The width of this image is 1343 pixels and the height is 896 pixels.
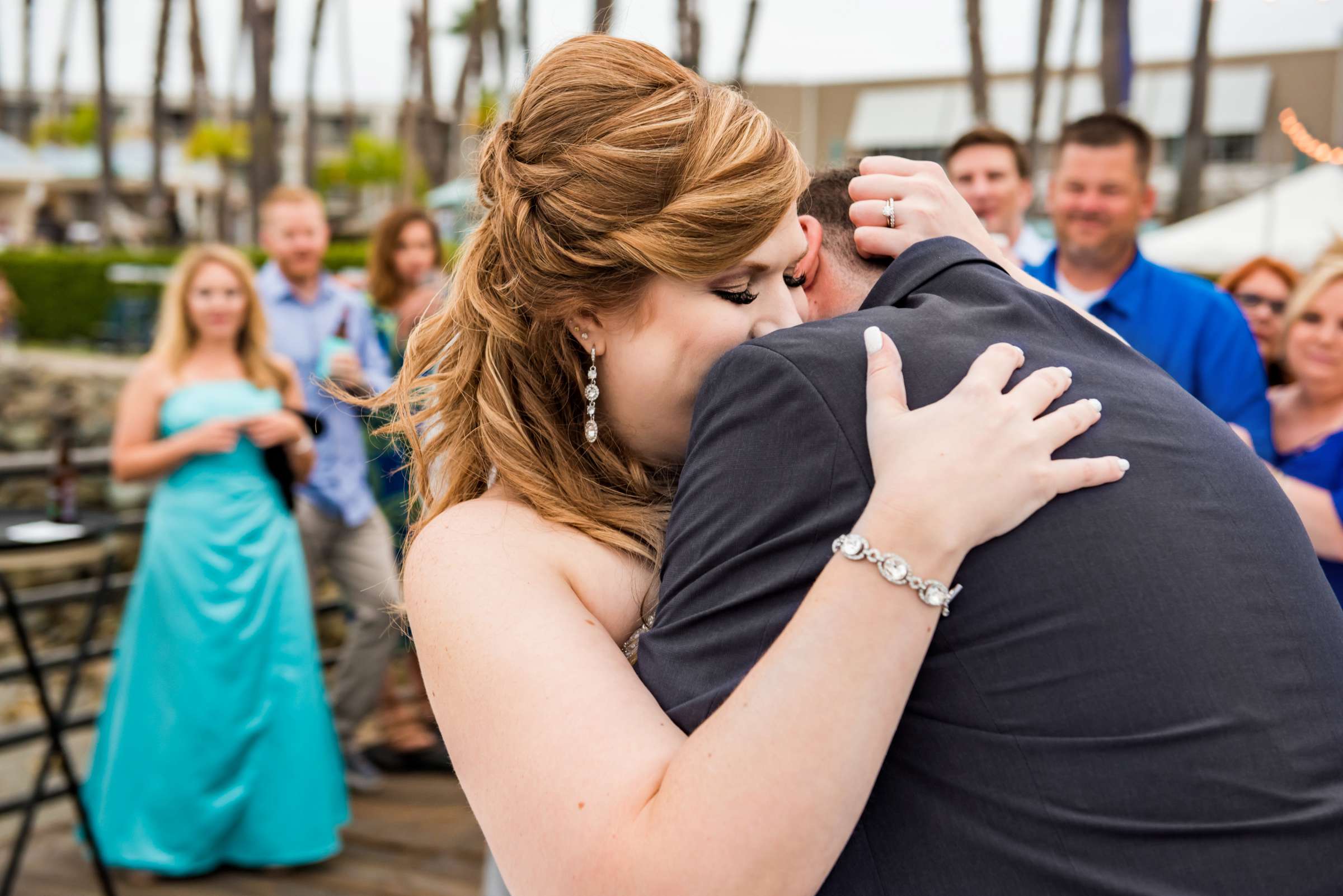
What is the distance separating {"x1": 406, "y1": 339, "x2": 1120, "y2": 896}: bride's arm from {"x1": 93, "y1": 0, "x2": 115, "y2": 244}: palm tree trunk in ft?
89.4

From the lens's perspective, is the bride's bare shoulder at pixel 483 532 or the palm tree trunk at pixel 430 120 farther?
the palm tree trunk at pixel 430 120

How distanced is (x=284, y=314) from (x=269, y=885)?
265 centimetres

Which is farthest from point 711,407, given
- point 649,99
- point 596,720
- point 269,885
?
point 269,885

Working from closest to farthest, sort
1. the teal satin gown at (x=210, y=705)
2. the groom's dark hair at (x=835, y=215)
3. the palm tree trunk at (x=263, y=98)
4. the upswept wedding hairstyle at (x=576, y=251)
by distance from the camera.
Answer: the upswept wedding hairstyle at (x=576, y=251), the groom's dark hair at (x=835, y=215), the teal satin gown at (x=210, y=705), the palm tree trunk at (x=263, y=98)

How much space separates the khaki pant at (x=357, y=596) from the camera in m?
5.31

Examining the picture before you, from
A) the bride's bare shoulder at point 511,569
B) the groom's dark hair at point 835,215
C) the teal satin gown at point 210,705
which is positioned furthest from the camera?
the teal satin gown at point 210,705

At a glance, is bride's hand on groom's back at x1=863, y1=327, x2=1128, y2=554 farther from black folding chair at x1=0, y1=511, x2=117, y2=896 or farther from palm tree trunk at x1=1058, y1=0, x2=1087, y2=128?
palm tree trunk at x1=1058, y1=0, x2=1087, y2=128

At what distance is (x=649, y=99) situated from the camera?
1.43m

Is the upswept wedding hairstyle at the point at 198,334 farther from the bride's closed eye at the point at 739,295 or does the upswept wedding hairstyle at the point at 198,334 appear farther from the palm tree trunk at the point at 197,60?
the palm tree trunk at the point at 197,60

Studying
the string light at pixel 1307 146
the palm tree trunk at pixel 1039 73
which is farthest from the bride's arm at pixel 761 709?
the palm tree trunk at pixel 1039 73

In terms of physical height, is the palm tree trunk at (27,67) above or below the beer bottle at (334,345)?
above

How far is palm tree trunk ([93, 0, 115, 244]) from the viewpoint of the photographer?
83.7 ft

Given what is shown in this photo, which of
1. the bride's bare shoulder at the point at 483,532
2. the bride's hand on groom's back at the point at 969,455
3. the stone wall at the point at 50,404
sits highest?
the bride's hand on groom's back at the point at 969,455

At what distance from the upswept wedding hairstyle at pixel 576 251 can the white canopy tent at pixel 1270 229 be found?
Result: 10.2 meters
